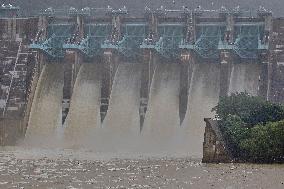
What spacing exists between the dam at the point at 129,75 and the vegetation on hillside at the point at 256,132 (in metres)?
13.4

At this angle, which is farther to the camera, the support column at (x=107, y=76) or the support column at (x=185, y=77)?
the support column at (x=107, y=76)

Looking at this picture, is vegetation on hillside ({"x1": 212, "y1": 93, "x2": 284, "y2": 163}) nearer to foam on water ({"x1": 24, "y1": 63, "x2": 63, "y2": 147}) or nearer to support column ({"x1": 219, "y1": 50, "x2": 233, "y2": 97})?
support column ({"x1": 219, "y1": 50, "x2": 233, "y2": 97})

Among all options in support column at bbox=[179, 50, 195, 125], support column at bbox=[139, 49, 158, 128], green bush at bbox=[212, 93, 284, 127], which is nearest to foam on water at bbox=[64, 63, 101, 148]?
support column at bbox=[139, 49, 158, 128]

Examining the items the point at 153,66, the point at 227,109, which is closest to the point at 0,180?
the point at 227,109

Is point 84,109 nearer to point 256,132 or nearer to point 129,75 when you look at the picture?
point 129,75

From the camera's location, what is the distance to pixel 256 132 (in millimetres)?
30625

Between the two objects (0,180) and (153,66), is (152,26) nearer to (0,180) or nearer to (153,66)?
(153,66)

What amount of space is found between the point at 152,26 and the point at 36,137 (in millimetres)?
15627

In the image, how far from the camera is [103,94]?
54.2 metres

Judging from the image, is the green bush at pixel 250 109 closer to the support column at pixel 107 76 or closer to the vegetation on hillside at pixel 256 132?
the vegetation on hillside at pixel 256 132

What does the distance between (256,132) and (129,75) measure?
27.1 m

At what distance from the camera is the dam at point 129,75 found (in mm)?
52062

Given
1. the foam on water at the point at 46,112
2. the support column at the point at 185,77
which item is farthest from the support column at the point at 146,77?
the foam on water at the point at 46,112

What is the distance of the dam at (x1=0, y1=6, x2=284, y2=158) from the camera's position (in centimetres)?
5206
